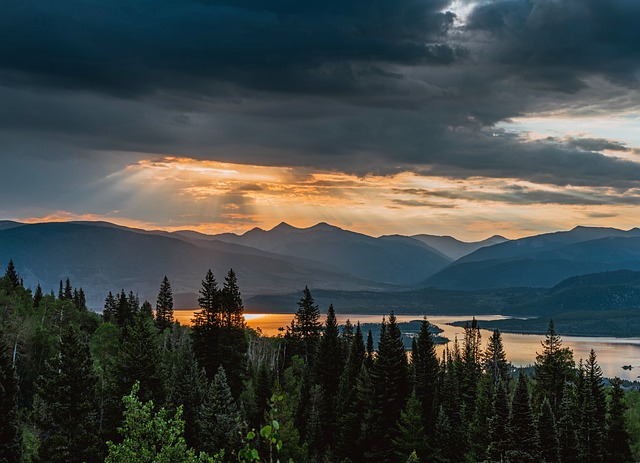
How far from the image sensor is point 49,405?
48719mm

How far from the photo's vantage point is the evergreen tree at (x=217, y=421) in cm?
5700

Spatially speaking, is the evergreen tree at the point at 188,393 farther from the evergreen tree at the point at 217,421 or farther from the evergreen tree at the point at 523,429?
the evergreen tree at the point at 523,429

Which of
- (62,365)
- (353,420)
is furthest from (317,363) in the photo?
(62,365)

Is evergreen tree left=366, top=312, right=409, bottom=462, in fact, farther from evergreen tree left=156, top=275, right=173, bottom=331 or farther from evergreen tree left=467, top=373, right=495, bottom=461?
evergreen tree left=156, top=275, right=173, bottom=331

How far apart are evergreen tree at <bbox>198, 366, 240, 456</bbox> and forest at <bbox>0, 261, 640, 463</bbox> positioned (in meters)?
0.14

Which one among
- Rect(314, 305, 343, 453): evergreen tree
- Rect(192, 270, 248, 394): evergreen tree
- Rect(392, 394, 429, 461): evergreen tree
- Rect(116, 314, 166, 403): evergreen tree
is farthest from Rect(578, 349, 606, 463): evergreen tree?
Rect(192, 270, 248, 394): evergreen tree

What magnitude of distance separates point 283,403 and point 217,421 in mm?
13707

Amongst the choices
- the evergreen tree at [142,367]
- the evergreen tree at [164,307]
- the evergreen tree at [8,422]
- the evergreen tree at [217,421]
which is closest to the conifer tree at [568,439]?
the evergreen tree at [217,421]

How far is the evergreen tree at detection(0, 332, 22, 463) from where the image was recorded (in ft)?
154

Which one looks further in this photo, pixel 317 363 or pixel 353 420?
pixel 317 363

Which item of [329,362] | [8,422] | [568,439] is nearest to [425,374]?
[329,362]

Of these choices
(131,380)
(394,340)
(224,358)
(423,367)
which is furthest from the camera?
(224,358)

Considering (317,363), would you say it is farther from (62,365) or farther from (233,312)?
(62,365)

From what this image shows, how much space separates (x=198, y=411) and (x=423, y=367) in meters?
31.1
